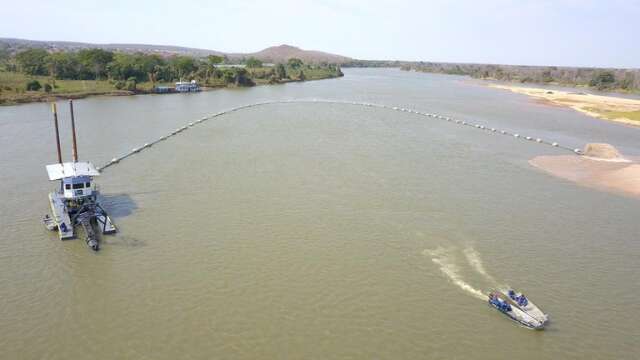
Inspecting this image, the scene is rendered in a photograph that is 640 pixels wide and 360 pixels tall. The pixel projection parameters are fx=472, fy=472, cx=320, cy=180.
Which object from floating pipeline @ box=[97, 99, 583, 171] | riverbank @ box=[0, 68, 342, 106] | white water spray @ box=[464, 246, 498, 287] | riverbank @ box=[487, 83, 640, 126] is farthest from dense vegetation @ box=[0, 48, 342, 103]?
riverbank @ box=[487, 83, 640, 126]

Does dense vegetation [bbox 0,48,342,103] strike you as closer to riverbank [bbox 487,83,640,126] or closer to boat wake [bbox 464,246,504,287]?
boat wake [bbox 464,246,504,287]

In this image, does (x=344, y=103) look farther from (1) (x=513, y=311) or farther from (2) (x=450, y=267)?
(1) (x=513, y=311)

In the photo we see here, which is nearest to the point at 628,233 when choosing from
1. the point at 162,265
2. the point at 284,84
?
the point at 162,265

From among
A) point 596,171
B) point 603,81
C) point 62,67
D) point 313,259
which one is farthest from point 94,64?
point 603,81

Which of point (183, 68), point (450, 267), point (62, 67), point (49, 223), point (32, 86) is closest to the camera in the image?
point (450, 267)

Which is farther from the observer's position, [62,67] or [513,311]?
[62,67]

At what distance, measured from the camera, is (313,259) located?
20.1 m

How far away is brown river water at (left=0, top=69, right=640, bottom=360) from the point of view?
1513 centimetres

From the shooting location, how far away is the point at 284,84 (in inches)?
4432

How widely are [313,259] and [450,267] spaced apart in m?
5.78

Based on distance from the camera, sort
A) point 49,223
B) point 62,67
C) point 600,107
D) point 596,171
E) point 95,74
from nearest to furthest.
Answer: point 49,223, point 596,171, point 62,67, point 95,74, point 600,107

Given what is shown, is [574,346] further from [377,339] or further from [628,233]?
[628,233]

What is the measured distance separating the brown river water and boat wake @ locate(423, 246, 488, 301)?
89mm

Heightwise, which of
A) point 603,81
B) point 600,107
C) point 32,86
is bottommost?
point 600,107
